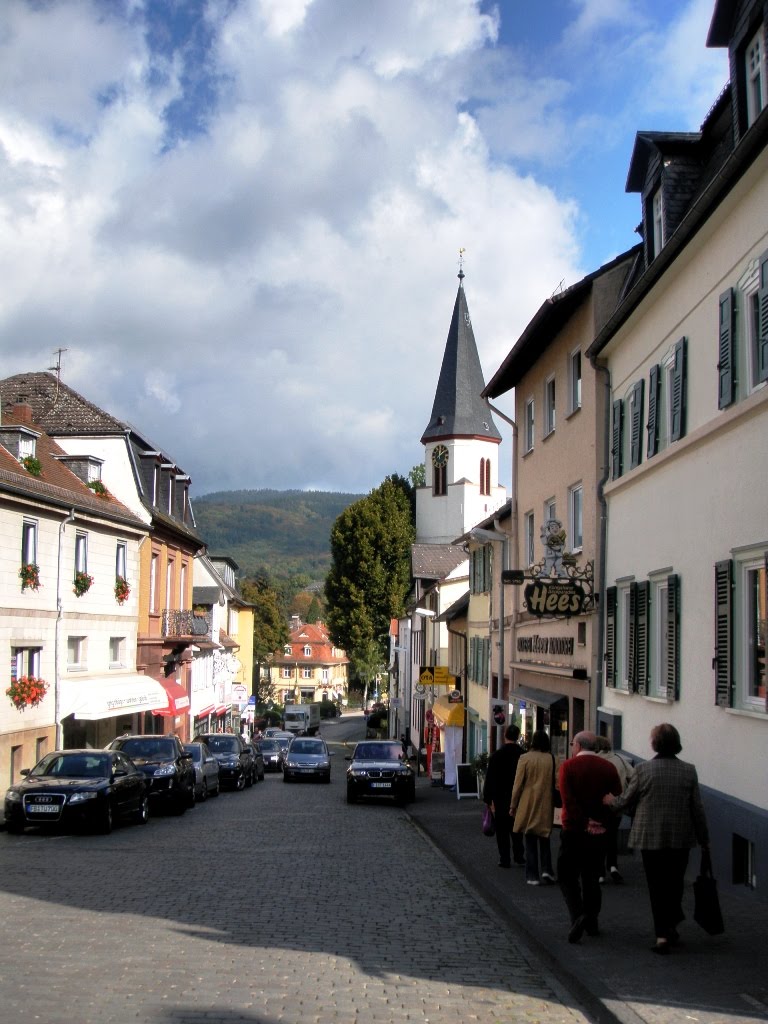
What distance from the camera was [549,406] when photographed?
75.9 ft

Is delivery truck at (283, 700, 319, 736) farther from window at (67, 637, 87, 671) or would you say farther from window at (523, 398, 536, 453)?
window at (523, 398, 536, 453)

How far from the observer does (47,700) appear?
92.7 feet

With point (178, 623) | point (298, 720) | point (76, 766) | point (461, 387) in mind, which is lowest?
point (298, 720)

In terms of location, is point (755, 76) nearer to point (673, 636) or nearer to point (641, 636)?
point (673, 636)

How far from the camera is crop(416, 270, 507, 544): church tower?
86.3m

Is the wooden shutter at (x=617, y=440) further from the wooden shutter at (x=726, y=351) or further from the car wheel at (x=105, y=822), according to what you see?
the car wheel at (x=105, y=822)

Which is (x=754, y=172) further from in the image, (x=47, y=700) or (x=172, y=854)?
(x=47, y=700)

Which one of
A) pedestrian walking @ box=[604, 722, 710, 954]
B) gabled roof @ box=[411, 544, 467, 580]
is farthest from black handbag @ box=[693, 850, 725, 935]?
gabled roof @ box=[411, 544, 467, 580]

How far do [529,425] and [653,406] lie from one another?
983 cm

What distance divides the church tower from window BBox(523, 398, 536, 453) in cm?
6007

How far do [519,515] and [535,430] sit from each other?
2.32 metres

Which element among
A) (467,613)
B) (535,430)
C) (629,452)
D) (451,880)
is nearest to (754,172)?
(629,452)

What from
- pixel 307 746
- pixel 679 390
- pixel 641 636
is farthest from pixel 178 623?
pixel 679 390

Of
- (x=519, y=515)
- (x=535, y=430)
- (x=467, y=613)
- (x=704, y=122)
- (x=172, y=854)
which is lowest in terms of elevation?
(x=172, y=854)
